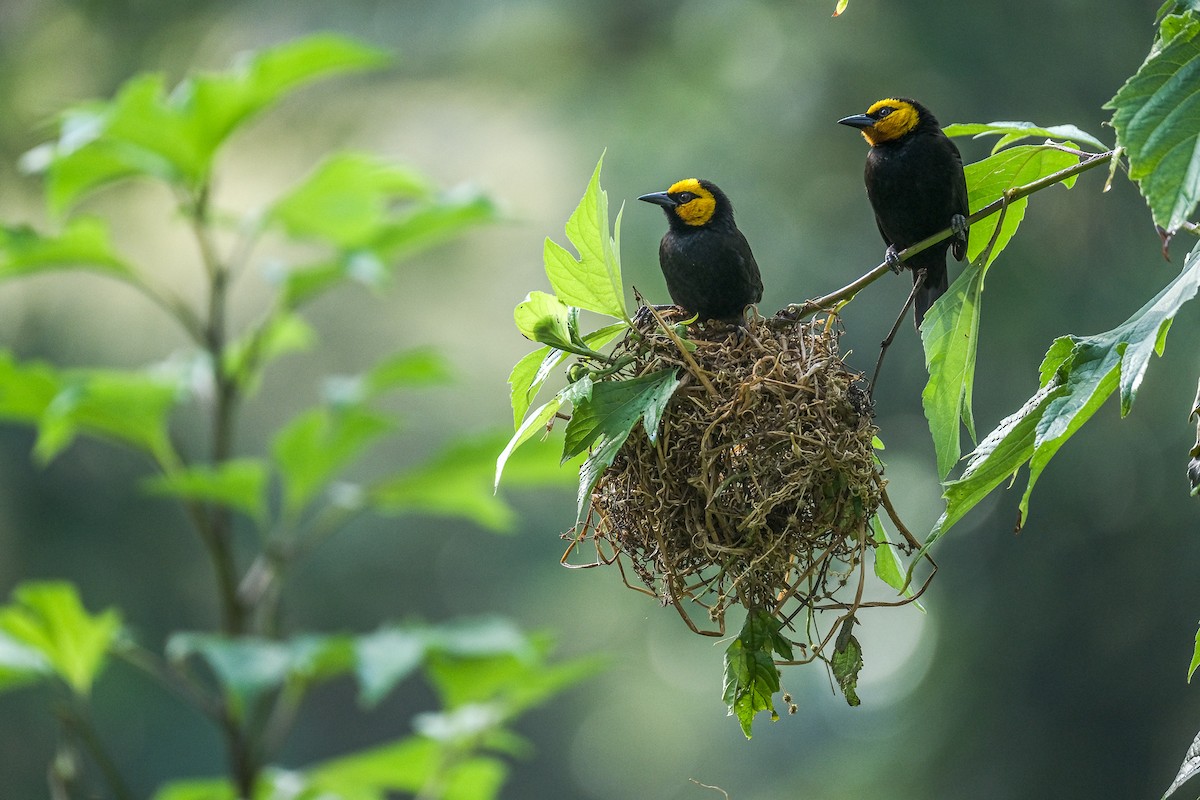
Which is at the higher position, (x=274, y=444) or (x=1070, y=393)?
(x=1070, y=393)

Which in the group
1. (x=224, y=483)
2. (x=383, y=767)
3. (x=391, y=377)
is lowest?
(x=383, y=767)

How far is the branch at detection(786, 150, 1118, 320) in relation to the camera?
117 centimetres

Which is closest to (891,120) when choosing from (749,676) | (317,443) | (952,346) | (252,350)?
(952,346)

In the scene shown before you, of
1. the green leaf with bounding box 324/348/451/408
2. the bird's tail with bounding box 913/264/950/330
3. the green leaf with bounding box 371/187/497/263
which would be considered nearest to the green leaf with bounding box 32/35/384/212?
the green leaf with bounding box 371/187/497/263

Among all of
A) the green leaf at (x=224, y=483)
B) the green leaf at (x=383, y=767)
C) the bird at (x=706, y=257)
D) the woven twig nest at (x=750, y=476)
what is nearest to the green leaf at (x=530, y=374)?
the woven twig nest at (x=750, y=476)

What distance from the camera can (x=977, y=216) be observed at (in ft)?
4.32

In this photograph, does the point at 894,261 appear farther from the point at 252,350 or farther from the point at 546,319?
the point at 252,350

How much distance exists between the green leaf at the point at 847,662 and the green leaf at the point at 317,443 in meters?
1.78

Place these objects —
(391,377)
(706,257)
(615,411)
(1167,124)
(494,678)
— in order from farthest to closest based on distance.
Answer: (494,678) → (391,377) → (706,257) → (615,411) → (1167,124)

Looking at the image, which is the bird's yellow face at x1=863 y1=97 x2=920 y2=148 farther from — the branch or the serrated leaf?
the serrated leaf

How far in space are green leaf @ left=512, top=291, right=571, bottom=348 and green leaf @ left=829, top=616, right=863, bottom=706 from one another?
0.44 metres

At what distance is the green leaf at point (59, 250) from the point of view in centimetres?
259

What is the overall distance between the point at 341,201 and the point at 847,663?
190 cm

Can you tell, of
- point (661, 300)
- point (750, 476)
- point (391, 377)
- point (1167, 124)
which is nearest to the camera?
point (1167, 124)
